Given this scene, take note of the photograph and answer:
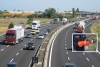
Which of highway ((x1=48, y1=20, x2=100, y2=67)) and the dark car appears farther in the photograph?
highway ((x1=48, y1=20, x2=100, y2=67))

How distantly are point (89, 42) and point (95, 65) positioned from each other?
561 cm

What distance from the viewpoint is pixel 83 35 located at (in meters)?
32.0

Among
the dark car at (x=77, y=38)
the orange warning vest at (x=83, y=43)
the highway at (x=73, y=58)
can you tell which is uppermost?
the dark car at (x=77, y=38)

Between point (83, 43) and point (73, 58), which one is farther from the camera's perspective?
point (73, 58)

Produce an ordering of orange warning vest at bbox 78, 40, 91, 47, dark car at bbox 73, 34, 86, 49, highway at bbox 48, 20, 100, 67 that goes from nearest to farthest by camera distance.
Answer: orange warning vest at bbox 78, 40, 91, 47
dark car at bbox 73, 34, 86, 49
highway at bbox 48, 20, 100, 67

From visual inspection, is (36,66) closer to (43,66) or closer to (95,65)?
Result: (43,66)

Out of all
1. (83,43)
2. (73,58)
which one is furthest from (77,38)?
(73,58)

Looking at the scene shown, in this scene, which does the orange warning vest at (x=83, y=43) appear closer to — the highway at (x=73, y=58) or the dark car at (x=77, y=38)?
the dark car at (x=77, y=38)

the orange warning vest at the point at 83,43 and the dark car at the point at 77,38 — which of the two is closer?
the orange warning vest at the point at 83,43

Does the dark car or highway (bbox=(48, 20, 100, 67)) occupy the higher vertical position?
the dark car

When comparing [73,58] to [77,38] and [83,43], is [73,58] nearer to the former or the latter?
[83,43]

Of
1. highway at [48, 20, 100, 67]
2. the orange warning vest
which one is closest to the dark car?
the orange warning vest

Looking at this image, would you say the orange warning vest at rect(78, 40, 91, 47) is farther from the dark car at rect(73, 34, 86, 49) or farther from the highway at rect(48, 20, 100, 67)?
the highway at rect(48, 20, 100, 67)

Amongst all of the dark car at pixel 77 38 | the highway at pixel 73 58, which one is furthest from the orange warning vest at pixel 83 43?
the highway at pixel 73 58
